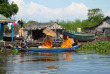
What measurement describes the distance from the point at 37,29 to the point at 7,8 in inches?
289

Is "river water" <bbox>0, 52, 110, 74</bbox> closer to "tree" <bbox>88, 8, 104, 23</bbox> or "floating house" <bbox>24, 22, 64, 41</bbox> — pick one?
"floating house" <bbox>24, 22, 64, 41</bbox>

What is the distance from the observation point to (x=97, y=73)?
9.91m

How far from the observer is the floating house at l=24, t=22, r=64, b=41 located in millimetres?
36375

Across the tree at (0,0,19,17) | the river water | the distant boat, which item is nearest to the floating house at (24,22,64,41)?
the distant boat

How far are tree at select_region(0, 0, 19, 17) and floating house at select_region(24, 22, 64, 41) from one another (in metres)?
4.57

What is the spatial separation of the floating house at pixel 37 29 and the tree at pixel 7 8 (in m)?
4.57

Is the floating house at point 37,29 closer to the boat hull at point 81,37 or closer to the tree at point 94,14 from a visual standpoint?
the boat hull at point 81,37

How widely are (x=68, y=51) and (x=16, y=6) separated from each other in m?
20.4

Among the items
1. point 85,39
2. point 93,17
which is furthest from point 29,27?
point 93,17

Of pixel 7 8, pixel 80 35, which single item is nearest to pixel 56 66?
pixel 80 35

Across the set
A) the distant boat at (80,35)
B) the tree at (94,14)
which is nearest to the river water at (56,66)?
the distant boat at (80,35)

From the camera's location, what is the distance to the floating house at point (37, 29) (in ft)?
119

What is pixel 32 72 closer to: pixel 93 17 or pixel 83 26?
pixel 83 26

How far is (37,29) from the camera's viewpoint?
3619 centimetres
